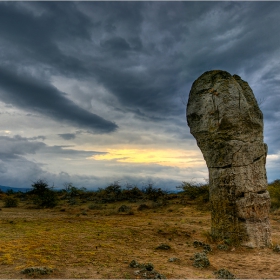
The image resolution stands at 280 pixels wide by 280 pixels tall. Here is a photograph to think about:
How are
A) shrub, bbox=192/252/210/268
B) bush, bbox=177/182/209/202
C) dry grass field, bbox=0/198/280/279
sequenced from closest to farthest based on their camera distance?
dry grass field, bbox=0/198/280/279
shrub, bbox=192/252/210/268
bush, bbox=177/182/209/202

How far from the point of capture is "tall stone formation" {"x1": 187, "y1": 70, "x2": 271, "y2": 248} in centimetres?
862

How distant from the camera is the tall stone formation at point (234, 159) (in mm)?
8617

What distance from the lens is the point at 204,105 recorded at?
9.52m

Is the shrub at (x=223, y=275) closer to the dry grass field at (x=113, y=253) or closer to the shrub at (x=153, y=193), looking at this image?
the dry grass field at (x=113, y=253)

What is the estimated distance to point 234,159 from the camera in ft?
29.0

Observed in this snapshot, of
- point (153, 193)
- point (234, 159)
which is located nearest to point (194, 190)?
point (153, 193)

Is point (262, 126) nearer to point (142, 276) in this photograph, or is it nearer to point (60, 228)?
point (142, 276)

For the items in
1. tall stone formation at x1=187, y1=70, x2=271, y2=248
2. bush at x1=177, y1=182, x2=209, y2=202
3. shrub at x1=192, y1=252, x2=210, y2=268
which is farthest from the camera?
bush at x1=177, y1=182, x2=209, y2=202

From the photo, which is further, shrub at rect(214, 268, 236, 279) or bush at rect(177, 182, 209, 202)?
bush at rect(177, 182, 209, 202)

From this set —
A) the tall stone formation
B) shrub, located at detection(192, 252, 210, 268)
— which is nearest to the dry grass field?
shrub, located at detection(192, 252, 210, 268)

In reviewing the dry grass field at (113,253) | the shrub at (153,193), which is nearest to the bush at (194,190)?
the shrub at (153,193)

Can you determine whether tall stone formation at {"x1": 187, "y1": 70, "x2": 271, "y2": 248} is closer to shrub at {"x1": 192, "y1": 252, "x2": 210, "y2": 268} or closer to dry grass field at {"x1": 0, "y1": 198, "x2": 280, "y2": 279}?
dry grass field at {"x1": 0, "y1": 198, "x2": 280, "y2": 279}

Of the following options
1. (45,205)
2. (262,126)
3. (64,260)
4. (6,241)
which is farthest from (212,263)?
(45,205)

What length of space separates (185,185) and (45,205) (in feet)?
40.6
